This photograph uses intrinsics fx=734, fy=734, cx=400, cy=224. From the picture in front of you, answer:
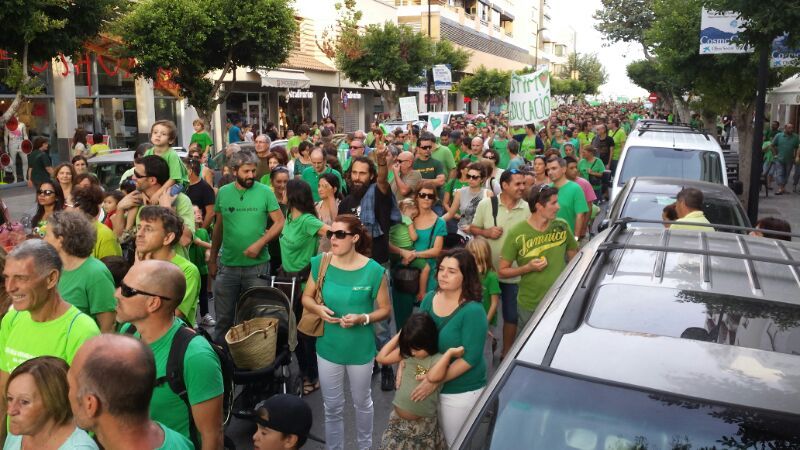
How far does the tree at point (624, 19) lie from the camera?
35.0 m

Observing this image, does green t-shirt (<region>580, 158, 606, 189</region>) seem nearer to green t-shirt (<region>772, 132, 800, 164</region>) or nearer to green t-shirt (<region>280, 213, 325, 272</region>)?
green t-shirt (<region>280, 213, 325, 272</region>)

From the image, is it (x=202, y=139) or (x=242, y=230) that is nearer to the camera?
(x=242, y=230)

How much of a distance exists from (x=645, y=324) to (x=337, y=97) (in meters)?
37.6

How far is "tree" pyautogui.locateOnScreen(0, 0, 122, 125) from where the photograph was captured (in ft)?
38.6

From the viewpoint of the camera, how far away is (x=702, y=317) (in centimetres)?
273

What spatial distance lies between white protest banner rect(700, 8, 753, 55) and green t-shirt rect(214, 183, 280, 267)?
8.01 metres

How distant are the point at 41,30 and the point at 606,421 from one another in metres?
12.3

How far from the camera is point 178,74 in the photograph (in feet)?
57.5

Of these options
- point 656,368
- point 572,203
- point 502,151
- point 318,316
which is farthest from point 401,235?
point 502,151

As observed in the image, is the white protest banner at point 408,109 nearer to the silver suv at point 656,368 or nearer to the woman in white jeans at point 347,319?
the woman in white jeans at point 347,319

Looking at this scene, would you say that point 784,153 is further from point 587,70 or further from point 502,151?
point 587,70

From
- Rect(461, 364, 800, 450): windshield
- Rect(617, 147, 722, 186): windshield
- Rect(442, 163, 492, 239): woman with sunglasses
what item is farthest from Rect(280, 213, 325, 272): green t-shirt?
Rect(617, 147, 722, 186): windshield

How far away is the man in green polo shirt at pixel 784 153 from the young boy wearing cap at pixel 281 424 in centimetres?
1964

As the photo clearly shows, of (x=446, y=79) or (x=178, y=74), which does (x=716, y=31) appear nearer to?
(x=178, y=74)
